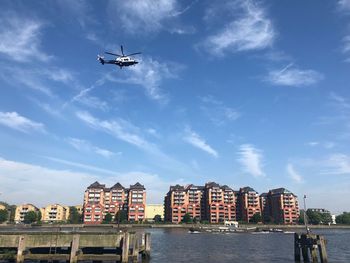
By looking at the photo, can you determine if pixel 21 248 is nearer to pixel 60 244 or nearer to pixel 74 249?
pixel 60 244

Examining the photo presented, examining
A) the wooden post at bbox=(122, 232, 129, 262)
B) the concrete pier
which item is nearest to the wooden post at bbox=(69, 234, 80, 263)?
the concrete pier

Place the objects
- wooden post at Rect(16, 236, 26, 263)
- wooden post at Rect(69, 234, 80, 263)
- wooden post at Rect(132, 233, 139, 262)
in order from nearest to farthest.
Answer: wooden post at Rect(69, 234, 80, 263) < wooden post at Rect(16, 236, 26, 263) < wooden post at Rect(132, 233, 139, 262)

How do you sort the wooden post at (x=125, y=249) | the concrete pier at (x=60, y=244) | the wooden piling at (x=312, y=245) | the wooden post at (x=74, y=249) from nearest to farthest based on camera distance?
1. the wooden post at (x=74, y=249)
2. the concrete pier at (x=60, y=244)
3. the wooden post at (x=125, y=249)
4. the wooden piling at (x=312, y=245)

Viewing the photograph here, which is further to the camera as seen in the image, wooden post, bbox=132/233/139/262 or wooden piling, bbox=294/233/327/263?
wooden post, bbox=132/233/139/262

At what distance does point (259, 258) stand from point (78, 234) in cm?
3286

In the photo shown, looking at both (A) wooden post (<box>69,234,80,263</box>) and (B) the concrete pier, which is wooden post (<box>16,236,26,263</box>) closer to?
(B) the concrete pier

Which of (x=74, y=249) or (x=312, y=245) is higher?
(x=312, y=245)

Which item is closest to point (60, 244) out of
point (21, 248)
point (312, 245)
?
point (21, 248)

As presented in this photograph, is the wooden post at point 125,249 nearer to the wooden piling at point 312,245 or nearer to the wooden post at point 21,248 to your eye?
the wooden post at point 21,248

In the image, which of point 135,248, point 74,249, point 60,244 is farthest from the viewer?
point 135,248

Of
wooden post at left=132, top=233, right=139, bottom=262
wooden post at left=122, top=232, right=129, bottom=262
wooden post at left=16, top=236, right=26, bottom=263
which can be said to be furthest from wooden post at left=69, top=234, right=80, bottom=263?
wooden post at left=132, top=233, right=139, bottom=262

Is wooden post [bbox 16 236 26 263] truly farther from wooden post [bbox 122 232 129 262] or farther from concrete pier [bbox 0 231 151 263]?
wooden post [bbox 122 232 129 262]

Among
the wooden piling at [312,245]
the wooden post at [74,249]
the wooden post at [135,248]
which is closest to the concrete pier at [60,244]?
the wooden post at [74,249]

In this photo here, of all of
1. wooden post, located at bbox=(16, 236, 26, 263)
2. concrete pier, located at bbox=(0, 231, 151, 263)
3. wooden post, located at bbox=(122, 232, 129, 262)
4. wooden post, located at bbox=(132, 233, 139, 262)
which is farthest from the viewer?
wooden post, located at bbox=(132, 233, 139, 262)
